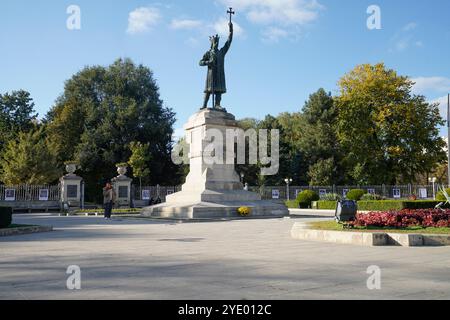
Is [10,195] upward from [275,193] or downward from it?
downward

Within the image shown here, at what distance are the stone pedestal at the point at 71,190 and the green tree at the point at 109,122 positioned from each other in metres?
12.6

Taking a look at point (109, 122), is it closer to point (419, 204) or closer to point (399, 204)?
point (399, 204)

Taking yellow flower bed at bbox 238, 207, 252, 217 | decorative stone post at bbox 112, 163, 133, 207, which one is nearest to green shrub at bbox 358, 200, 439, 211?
yellow flower bed at bbox 238, 207, 252, 217

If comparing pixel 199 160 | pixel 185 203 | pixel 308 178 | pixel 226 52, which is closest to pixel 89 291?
pixel 185 203

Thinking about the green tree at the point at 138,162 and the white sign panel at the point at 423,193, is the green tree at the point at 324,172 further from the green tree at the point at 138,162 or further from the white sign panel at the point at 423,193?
the green tree at the point at 138,162

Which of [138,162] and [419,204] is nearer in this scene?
[419,204]

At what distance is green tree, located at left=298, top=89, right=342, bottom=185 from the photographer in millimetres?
49625

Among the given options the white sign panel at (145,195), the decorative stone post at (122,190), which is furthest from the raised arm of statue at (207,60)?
the white sign panel at (145,195)

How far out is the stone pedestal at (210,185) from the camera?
2325cm

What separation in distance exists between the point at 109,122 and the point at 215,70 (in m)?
25.6

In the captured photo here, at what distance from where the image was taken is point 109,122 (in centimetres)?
4956

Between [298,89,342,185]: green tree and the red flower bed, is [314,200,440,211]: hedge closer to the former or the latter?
the red flower bed

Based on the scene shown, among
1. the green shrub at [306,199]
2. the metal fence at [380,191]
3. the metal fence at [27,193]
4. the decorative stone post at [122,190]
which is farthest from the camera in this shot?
the metal fence at [380,191]

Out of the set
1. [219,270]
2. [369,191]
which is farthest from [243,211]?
[369,191]
